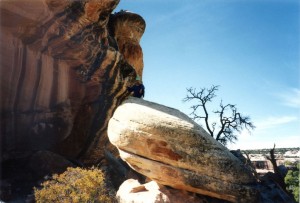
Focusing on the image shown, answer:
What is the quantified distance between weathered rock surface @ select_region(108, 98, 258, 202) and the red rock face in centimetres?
625

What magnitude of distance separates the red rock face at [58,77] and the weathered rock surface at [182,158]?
6.25 m

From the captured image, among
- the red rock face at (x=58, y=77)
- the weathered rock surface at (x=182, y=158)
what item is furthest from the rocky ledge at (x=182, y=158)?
the red rock face at (x=58, y=77)

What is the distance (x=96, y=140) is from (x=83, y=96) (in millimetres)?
2755

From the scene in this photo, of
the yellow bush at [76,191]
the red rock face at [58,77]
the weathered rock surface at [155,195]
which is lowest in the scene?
the weathered rock surface at [155,195]

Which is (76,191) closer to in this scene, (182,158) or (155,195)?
(155,195)

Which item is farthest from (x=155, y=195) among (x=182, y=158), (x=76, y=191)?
(x=76, y=191)

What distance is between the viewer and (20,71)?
12156mm

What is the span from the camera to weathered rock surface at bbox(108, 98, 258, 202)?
8516 mm

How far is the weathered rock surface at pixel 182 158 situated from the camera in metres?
8.52

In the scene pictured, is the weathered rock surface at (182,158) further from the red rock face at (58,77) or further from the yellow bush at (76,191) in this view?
the red rock face at (58,77)

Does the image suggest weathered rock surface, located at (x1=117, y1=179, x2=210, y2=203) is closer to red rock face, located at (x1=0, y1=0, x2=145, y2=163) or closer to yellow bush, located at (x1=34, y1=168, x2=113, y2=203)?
yellow bush, located at (x1=34, y1=168, x2=113, y2=203)


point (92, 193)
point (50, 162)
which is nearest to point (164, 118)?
point (92, 193)

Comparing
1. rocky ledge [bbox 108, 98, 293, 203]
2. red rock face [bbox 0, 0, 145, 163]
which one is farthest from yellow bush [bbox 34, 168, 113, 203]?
red rock face [bbox 0, 0, 145, 163]

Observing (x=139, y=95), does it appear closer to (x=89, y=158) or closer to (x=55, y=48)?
(x=55, y=48)
